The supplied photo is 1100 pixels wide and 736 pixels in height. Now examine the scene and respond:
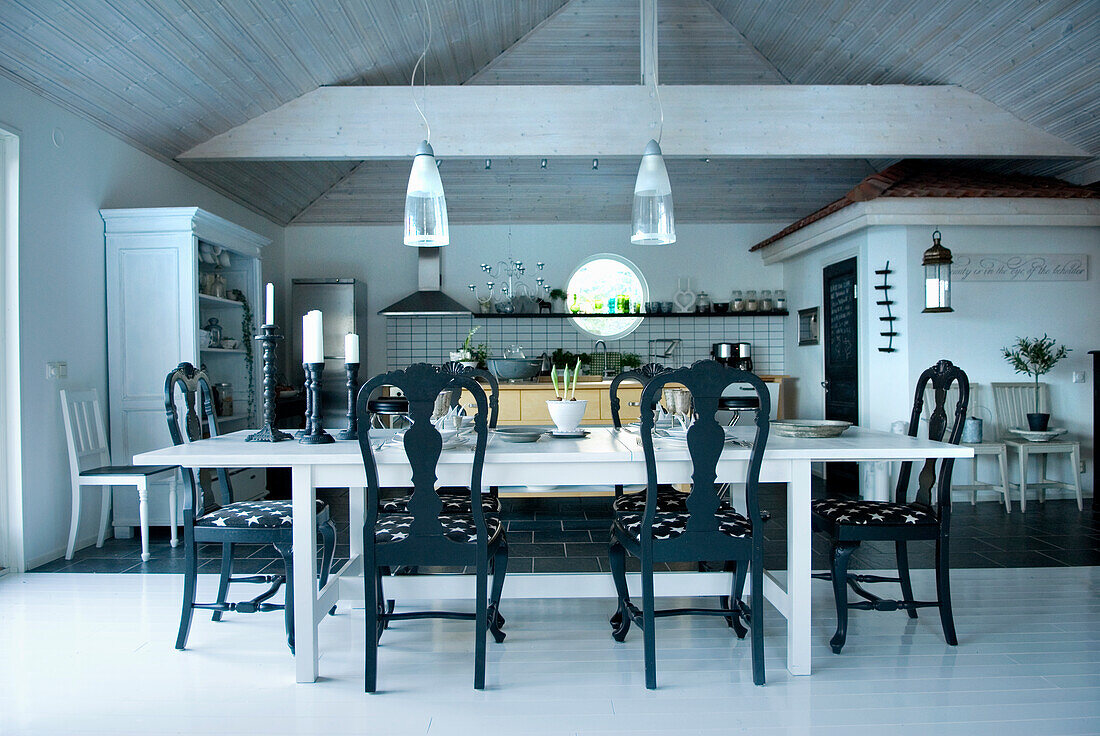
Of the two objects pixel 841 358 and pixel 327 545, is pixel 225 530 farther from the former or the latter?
pixel 841 358

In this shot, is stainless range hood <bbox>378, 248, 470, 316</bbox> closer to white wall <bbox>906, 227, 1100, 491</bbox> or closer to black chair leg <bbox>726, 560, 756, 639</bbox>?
white wall <bbox>906, 227, 1100, 491</bbox>

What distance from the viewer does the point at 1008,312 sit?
210 inches

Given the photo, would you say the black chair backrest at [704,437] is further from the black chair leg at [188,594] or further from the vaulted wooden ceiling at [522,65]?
the vaulted wooden ceiling at [522,65]

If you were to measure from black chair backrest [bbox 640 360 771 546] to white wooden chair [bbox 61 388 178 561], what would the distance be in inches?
108

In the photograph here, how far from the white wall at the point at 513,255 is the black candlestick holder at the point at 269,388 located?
4.61 metres

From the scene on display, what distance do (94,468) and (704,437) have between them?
3.47 meters

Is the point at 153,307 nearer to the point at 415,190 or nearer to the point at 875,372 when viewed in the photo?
the point at 415,190

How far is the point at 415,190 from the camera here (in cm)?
262

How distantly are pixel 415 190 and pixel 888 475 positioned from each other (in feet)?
13.2

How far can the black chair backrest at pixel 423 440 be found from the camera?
2.19 m

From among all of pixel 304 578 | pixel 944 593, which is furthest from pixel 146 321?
pixel 944 593

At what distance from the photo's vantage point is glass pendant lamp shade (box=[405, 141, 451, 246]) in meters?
2.61

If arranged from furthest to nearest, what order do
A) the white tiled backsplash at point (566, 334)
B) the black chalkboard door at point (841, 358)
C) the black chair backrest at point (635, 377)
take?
the white tiled backsplash at point (566, 334) → the black chalkboard door at point (841, 358) → the black chair backrest at point (635, 377)

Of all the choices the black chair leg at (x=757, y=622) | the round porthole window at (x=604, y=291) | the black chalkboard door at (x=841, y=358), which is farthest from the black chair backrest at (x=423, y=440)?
the round porthole window at (x=604, y=291)
